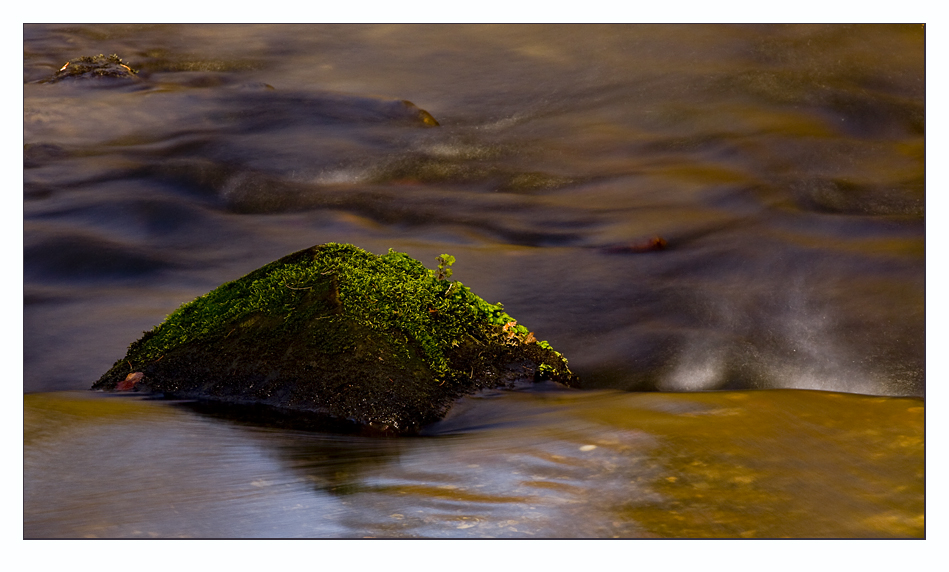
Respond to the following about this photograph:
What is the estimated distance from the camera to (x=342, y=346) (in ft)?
13.2

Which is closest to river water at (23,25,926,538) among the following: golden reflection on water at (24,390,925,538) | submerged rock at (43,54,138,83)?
golden reflection on water at (24,390,925,538)

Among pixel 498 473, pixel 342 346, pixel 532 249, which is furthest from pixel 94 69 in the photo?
pixel 498 473

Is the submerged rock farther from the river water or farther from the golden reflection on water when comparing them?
the golden reflection on water

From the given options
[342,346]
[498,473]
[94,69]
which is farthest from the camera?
[94,69]

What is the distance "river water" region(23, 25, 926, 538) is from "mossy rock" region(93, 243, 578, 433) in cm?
15

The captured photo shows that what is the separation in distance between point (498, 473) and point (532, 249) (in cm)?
448

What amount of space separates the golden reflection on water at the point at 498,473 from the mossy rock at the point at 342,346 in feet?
0.50

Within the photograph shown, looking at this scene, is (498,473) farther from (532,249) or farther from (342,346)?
(532,249)

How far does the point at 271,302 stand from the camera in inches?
168

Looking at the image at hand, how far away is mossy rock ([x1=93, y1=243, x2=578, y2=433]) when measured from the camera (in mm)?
3938

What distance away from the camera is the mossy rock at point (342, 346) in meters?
3.94

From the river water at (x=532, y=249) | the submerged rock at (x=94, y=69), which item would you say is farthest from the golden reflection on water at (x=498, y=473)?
the submerged rock at (x=94, y=69)

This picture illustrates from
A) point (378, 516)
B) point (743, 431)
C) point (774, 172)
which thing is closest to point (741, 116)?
point (774, 172)

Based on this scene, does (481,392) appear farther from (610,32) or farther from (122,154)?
(610,32)
